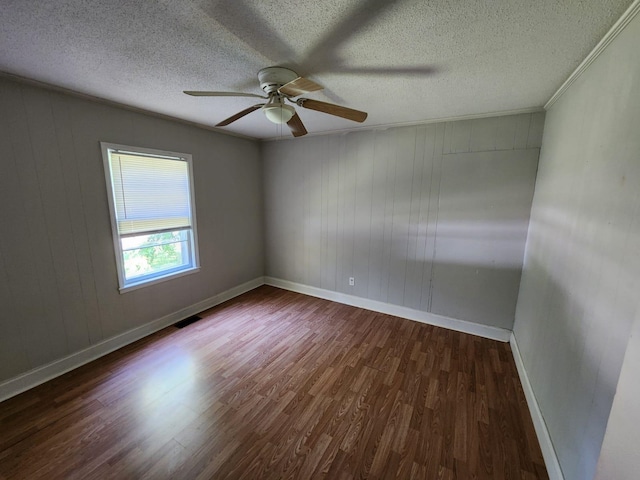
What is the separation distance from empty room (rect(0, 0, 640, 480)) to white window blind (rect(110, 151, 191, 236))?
0.02m

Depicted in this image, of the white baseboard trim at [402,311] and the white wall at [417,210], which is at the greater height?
the white wall at [417,210]

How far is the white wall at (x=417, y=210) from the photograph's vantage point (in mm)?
2643

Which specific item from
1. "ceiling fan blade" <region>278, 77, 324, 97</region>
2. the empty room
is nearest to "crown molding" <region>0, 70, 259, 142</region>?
the empty room

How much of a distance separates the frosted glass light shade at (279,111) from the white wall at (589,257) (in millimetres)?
1748

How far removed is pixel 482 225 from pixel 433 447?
2.14 meters

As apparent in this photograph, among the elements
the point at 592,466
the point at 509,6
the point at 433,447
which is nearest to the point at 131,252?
the point at 433,447

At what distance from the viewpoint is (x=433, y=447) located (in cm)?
163

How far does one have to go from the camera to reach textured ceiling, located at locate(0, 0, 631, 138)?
1.16m

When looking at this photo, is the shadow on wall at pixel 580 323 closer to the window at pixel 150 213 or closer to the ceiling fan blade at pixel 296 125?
the ceiling fan blade at pixel 296 125

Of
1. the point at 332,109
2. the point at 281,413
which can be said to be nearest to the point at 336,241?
the point at 332,109

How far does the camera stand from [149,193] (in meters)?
2.78

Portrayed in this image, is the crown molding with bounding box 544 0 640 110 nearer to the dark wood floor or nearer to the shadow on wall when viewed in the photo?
the shadow on wall

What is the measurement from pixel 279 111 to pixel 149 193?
6.19 ft

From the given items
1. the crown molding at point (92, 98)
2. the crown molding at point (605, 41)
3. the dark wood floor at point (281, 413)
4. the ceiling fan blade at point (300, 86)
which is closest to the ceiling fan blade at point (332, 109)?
the ceiling fan blade at point (300, 86)
